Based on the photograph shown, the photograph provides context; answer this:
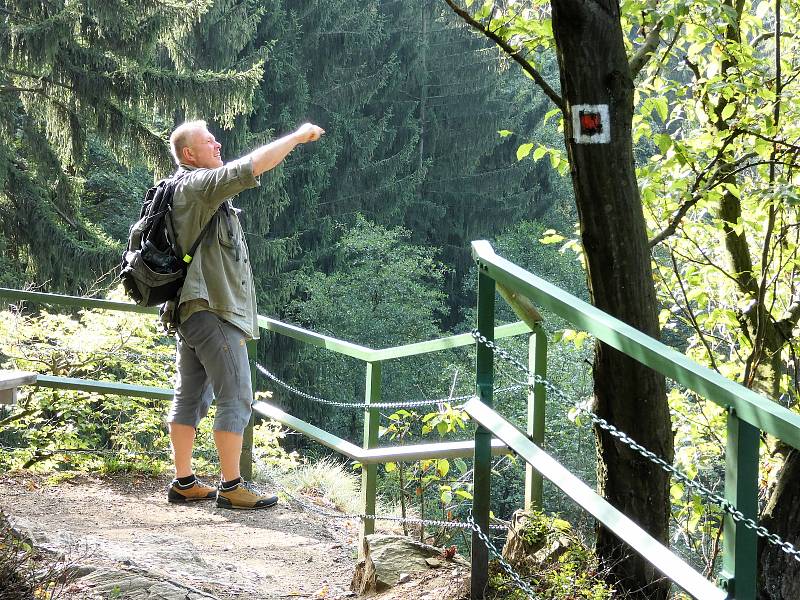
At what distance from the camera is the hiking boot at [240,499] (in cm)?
480

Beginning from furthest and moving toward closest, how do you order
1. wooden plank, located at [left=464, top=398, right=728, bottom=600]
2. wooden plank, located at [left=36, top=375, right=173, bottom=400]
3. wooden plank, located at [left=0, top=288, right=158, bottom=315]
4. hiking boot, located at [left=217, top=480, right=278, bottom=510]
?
1. wooden plank, located at [left=36, top=375, right=173, bottom=400]
2. wooden plank, located at [left=0, top=288, right=158, bottom=315]
3. hiking boot, located at [left=217, top=480, right=278, bottom=510]
4. wooden plank, located at [left=464, top=398, right=728, bottom=600]

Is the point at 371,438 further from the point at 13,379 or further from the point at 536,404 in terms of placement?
the point at 13,379

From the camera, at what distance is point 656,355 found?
204 cm

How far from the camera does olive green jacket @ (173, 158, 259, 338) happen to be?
13.8 ft

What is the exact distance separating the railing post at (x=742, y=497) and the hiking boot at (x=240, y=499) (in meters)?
3.32

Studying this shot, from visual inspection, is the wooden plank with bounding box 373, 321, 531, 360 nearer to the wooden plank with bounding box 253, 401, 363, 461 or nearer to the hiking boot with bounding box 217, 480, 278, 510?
the wooden plank with bounding box 253, 401, 363, 461

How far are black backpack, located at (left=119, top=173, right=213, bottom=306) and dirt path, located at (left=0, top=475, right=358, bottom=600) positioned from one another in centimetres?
105

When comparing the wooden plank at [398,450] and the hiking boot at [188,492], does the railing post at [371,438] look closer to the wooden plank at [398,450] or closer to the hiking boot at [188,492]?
the wooden plank at [398,450]

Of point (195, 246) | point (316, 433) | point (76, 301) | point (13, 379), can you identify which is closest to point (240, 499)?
point (316, 433)

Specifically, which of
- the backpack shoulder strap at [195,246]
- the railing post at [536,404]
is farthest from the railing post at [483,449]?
the backpack shoulder strap at [195,246]

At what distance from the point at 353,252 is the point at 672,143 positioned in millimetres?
25207

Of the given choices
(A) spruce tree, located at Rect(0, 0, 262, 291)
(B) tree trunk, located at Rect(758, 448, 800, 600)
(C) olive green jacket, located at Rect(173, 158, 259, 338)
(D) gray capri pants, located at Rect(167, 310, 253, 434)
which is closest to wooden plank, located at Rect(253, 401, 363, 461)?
(D) gray capri pants, located at Rect(167, 310, 253, 434)

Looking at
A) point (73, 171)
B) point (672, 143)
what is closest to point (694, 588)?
point (672, 143)

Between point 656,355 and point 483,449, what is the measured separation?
1.10 m
